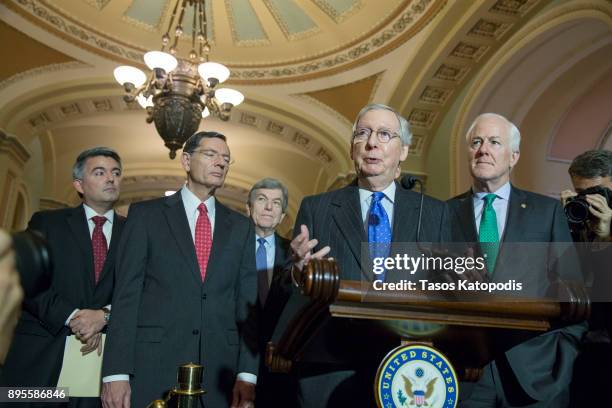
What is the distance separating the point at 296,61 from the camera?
8.74 m

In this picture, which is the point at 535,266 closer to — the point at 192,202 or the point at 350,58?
the point at 192,202

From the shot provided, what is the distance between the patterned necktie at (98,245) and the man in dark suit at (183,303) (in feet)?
1.52

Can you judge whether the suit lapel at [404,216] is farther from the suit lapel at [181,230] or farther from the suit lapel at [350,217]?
the suit lapel at [181,230]

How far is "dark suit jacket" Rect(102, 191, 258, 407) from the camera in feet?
6.72

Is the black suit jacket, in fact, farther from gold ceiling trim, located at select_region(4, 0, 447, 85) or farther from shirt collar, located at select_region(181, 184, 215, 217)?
gold ceiling trim, located at select_region(4, 0, 447, 85)

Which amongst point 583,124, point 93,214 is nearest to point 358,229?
point 93,214

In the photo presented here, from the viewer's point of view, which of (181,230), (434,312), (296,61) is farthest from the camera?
(296,61)

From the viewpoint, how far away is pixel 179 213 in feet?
7.68

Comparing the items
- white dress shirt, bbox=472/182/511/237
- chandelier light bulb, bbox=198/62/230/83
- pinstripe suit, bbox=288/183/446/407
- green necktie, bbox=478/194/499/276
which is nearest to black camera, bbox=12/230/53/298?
pinstripe suit, bbox=288/183/446/407

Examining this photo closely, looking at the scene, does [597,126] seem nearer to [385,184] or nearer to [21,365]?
[385,184]

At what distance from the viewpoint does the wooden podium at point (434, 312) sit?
3.40 feet

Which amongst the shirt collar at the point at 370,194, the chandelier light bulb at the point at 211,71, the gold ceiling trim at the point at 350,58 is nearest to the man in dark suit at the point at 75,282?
the shirt collar at the point at 370,194

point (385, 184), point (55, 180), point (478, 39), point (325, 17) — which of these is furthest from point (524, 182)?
point (55, 180)

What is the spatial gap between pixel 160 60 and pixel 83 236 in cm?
349
